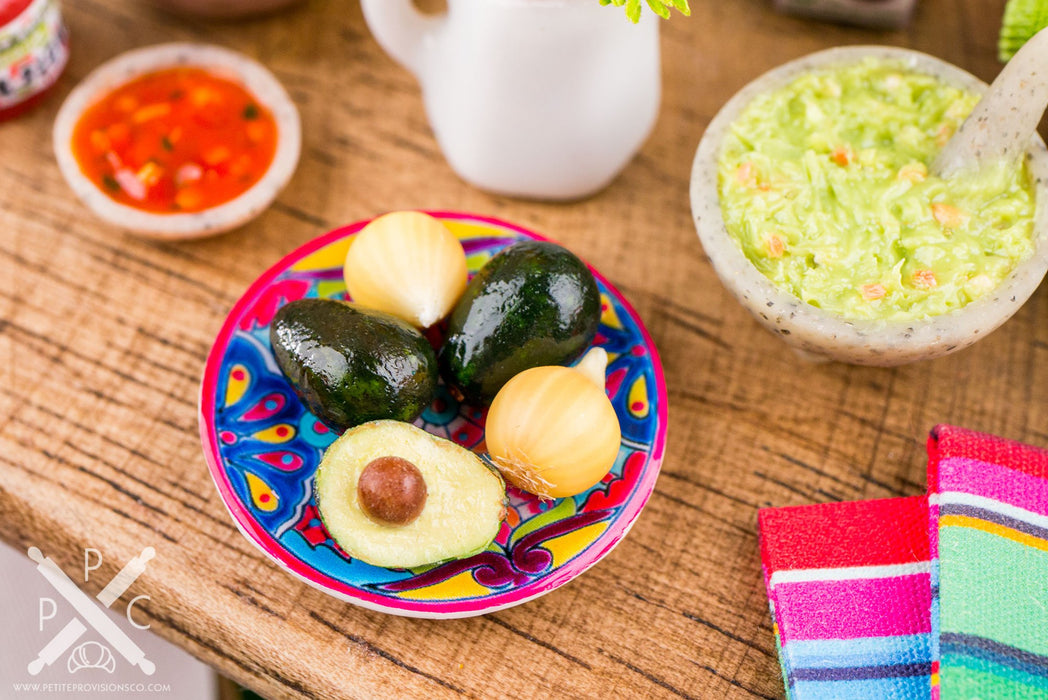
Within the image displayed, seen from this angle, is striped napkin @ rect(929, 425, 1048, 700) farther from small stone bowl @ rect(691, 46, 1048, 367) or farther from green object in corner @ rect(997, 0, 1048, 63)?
green object in corner @ rect(997, 0, 1048, 63)

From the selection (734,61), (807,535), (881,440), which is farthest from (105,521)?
(734,61)

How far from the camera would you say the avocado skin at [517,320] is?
83 cm

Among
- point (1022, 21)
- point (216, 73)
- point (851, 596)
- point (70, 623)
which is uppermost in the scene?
point (1022, 21)

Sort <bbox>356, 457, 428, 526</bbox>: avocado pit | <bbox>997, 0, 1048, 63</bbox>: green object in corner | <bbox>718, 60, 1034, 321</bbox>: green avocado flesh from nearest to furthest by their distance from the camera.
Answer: <bbox>356, 457, 428, 526</bbox>: avocado pit < <bbox>718, 60, 1034, 321</bbox>: green avocado flesh < <bbox>997, 0, 1048, 63</bbox>: green object in corner

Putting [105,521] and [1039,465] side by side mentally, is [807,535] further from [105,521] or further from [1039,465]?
[105,521]

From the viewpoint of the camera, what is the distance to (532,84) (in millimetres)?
958

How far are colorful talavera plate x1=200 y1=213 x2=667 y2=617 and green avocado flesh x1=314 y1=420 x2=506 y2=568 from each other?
0.14 ft

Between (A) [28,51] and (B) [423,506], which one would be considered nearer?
(B) [423,506]

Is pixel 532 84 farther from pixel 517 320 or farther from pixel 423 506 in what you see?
pixel 423 506

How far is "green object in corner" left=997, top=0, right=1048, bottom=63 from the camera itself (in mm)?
946

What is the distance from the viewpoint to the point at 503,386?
833mm

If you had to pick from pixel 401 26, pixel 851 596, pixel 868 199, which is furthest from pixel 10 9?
pixel 851 596

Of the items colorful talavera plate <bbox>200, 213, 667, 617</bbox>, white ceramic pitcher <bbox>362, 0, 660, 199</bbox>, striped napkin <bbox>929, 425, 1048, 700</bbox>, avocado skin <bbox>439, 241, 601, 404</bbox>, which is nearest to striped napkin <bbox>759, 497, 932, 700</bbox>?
striped napkin <bbox>929, 425, 1048, 700</bbox>

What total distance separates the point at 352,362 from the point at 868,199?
51 centimetres
